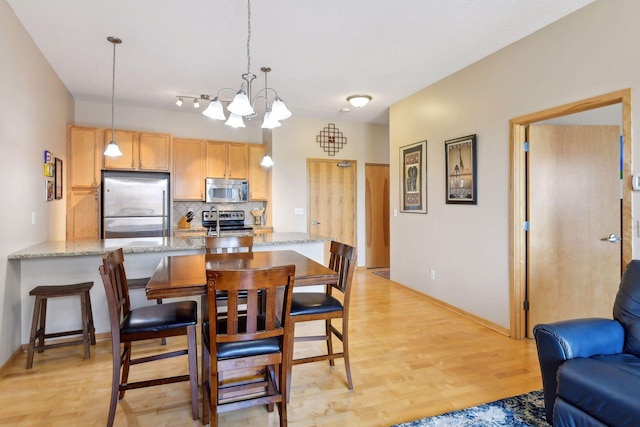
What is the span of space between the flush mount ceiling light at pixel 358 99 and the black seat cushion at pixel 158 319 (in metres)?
3.41

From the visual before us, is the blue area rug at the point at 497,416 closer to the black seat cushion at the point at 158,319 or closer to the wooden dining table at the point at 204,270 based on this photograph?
the wooden dining table at the point at 204,270

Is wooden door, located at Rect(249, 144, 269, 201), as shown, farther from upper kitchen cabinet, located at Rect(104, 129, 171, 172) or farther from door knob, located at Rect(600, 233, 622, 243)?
door knob, located at Rect(600, 233, 622, 243)

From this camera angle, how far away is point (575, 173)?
3059 millimetres

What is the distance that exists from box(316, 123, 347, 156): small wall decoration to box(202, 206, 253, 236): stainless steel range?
5.98 ft

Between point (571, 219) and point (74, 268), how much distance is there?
443cm

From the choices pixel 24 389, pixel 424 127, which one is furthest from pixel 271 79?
pixel 24 389

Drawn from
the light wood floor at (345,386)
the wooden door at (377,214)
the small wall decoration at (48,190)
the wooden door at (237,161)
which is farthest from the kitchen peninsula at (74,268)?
the wooden door at (377,214)

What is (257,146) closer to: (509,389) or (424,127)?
(424,127)

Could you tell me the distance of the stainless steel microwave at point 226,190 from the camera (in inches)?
205

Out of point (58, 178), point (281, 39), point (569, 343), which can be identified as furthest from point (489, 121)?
point (58, 178)

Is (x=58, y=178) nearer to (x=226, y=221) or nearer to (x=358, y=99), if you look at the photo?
(x=226, y=221)

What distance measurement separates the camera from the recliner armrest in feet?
5.74

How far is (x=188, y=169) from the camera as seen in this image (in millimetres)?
5117

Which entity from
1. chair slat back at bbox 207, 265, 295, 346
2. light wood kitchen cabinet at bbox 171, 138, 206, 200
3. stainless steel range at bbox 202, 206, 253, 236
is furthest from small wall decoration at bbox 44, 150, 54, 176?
chair slat back at bbox 207, 265, 295, 346
